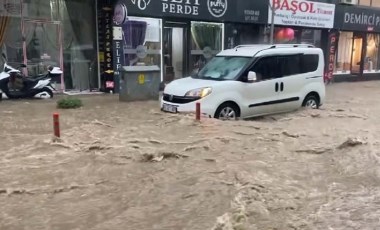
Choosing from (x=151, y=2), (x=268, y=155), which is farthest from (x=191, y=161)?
(x=151, y=2)

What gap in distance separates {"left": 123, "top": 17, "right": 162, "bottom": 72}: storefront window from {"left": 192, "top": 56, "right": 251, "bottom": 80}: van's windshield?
4751 millimetres

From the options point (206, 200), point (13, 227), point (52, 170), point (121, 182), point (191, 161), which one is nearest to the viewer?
point (13, 227)

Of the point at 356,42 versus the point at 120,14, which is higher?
the point at 120,14

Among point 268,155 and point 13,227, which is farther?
point 268,155

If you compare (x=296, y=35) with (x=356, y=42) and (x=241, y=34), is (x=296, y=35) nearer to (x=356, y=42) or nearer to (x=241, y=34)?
(x=241, y=34)

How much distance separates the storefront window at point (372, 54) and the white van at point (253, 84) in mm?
14128

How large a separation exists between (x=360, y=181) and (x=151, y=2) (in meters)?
10.6

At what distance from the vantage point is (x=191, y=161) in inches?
260

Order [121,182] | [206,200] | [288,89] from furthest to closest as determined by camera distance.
Result: [288,89]
[121,182]
[206,200]

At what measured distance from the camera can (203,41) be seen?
16922mm

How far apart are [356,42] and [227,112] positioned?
16.5 m

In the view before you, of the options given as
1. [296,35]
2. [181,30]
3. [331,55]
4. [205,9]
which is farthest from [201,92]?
[331,55]

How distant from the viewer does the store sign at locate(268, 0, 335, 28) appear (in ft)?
61.4

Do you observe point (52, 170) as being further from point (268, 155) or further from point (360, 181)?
point (360, 181)
